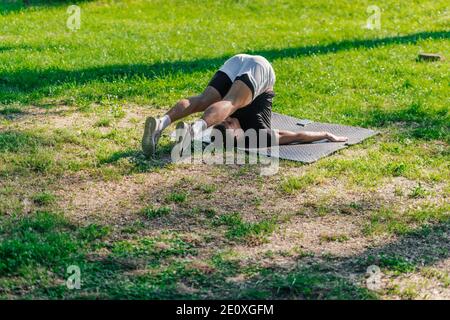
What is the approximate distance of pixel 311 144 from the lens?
809 cm

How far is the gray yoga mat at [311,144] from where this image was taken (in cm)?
775

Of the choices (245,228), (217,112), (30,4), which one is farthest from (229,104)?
(30,4)

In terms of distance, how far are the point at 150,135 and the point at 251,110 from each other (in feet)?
3.73

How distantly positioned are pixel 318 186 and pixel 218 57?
538cm

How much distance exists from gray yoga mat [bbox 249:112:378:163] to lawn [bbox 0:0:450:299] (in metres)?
0.15

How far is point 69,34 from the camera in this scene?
13664 mm

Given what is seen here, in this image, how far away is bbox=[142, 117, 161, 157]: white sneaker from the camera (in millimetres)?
7281

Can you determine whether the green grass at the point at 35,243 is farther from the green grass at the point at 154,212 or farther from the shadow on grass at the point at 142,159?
the shadow on grass at the point at 142,159

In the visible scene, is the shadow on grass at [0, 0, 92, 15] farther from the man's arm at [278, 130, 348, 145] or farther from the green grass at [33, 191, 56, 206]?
the green grass at [33, 191, 56, 206]

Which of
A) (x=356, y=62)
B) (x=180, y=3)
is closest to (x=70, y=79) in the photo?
(x=356, y=62)

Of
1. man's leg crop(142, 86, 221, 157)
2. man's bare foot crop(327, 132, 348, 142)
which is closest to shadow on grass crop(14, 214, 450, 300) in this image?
man's leg crop(142, 86, 221, 157)

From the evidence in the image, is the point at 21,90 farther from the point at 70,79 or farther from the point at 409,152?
the point at 409,152

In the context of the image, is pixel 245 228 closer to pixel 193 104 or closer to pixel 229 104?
pixel 229 104

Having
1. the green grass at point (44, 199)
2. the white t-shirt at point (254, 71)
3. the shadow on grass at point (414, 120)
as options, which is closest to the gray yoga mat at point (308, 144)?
the shadow on grass at point (414, 120)
